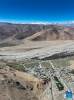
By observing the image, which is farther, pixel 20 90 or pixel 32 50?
pixel 32 50

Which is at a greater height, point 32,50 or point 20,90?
point 32,50

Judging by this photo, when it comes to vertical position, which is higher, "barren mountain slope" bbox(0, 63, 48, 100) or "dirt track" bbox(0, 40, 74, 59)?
"dirt track" bbox(0, 40, 74, 59)

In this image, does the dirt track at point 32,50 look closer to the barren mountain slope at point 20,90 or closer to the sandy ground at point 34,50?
the sandy ground at point 34,50

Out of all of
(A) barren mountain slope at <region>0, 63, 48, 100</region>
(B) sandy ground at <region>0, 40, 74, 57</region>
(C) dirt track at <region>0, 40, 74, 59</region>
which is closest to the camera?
(A) barren mountain slope at <region>0, 63, 48, 100</region>

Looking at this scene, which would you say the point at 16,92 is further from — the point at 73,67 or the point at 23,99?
the point at 73,67

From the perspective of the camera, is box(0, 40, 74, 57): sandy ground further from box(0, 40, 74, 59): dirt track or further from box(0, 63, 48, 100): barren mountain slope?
box(0, 63, 48, 100): barren mountain slope

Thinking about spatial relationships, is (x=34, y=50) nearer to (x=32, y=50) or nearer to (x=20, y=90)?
(x=32, y=50)

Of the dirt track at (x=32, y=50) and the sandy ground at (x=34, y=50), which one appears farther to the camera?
the sandy ground at (x=34, y=50)

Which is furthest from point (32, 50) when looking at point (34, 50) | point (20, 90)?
point (20, 90)

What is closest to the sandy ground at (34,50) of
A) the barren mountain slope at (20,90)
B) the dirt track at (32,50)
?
the dirt track at (32,50)

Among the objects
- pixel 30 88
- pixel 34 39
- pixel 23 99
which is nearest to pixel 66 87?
pixel 30 88

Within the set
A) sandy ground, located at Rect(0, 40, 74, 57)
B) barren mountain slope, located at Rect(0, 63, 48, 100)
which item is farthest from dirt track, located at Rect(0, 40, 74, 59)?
barren mountain slope, located at Rect(0, 63, 48, 100)

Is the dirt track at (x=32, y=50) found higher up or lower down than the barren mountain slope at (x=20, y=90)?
higher up
